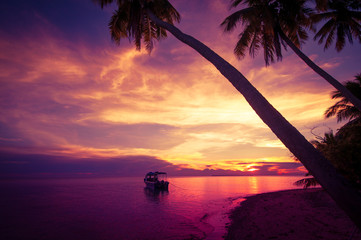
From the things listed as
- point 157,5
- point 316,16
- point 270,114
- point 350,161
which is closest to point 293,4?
point 316,16

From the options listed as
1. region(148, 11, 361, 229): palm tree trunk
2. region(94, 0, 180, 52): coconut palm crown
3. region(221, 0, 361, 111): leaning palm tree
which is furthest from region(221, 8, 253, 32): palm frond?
region(148, 11, 361, 229): palm tree trunk

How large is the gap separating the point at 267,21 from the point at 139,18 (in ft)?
22.3

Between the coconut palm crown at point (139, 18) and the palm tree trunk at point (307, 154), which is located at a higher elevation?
the coconut palm crown at point (139, 18)

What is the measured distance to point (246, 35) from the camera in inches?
452

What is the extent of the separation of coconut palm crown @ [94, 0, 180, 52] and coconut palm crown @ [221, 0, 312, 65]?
3.29 meters

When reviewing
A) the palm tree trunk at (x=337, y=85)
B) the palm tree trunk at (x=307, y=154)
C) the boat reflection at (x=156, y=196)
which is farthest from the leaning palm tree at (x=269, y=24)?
the boat reflection at (x=156, y=196)

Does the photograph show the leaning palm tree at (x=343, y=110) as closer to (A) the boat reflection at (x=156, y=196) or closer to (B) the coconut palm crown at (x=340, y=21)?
(B) the coconut palm crown at (x=340, y=21)

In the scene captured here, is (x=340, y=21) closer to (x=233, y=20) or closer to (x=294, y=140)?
(x=233, y=20)

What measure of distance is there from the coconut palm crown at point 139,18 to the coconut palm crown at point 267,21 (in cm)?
329

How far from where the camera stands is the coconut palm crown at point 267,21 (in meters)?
10.1

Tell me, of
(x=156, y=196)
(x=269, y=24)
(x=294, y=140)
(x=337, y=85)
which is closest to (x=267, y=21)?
(x=269, y=24)

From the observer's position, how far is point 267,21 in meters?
10.2

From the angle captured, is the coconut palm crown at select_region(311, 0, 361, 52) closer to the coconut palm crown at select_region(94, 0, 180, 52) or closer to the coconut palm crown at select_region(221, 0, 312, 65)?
the coconut palm crown at select_region(221, 0, 312, 65)

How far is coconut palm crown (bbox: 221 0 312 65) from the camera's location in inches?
399
